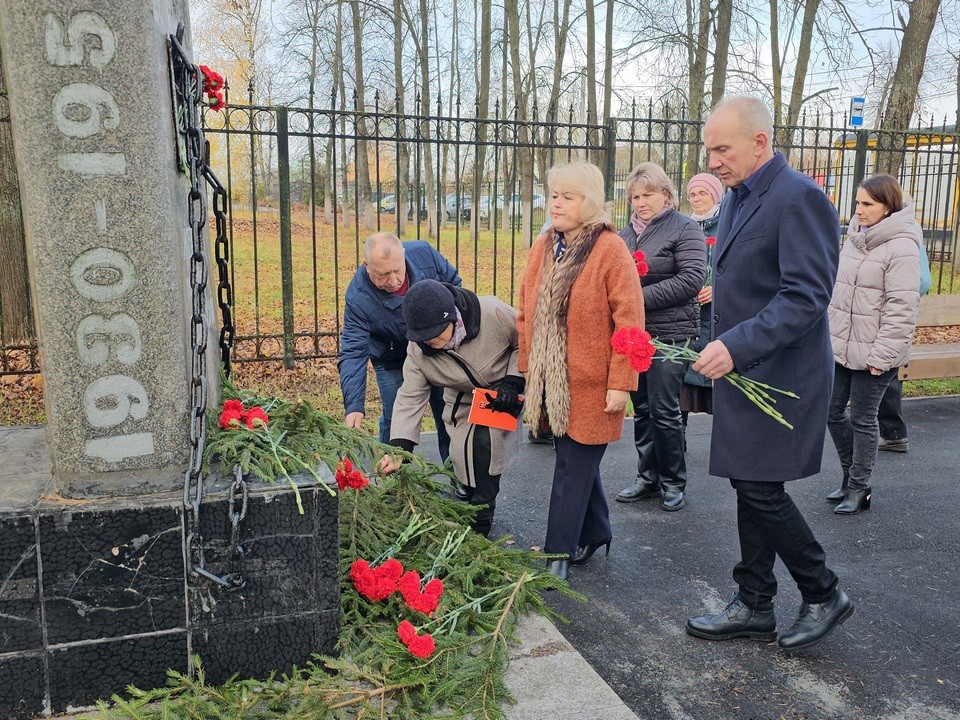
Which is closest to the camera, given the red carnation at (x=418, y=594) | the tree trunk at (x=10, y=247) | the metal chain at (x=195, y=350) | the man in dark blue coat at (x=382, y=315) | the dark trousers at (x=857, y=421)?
the metal chain at (x=195, y=350)

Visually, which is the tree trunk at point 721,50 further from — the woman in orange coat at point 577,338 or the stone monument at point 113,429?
the stone monument at point 113,429

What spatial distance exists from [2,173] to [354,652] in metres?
5.95

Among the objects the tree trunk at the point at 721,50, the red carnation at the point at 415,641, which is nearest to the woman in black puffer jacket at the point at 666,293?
the red carnation at the point at 415,641

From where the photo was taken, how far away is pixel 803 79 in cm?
1516

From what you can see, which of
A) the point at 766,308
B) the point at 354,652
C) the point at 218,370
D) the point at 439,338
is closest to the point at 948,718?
the point at 766,308

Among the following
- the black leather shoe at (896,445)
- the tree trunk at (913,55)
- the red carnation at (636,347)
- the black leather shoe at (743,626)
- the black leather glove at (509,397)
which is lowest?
the black leather shoe at (896,445)

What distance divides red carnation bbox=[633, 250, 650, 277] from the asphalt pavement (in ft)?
4.40

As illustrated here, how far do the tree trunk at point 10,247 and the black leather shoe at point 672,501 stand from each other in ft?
17.5

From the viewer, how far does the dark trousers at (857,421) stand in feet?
15.5

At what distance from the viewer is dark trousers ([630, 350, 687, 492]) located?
4613 mm

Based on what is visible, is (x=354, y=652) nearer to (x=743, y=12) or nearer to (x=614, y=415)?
(x=614, y=415)

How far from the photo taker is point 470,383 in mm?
3873

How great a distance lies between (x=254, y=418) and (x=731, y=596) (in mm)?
2182

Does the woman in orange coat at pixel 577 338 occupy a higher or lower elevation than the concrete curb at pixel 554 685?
higher
